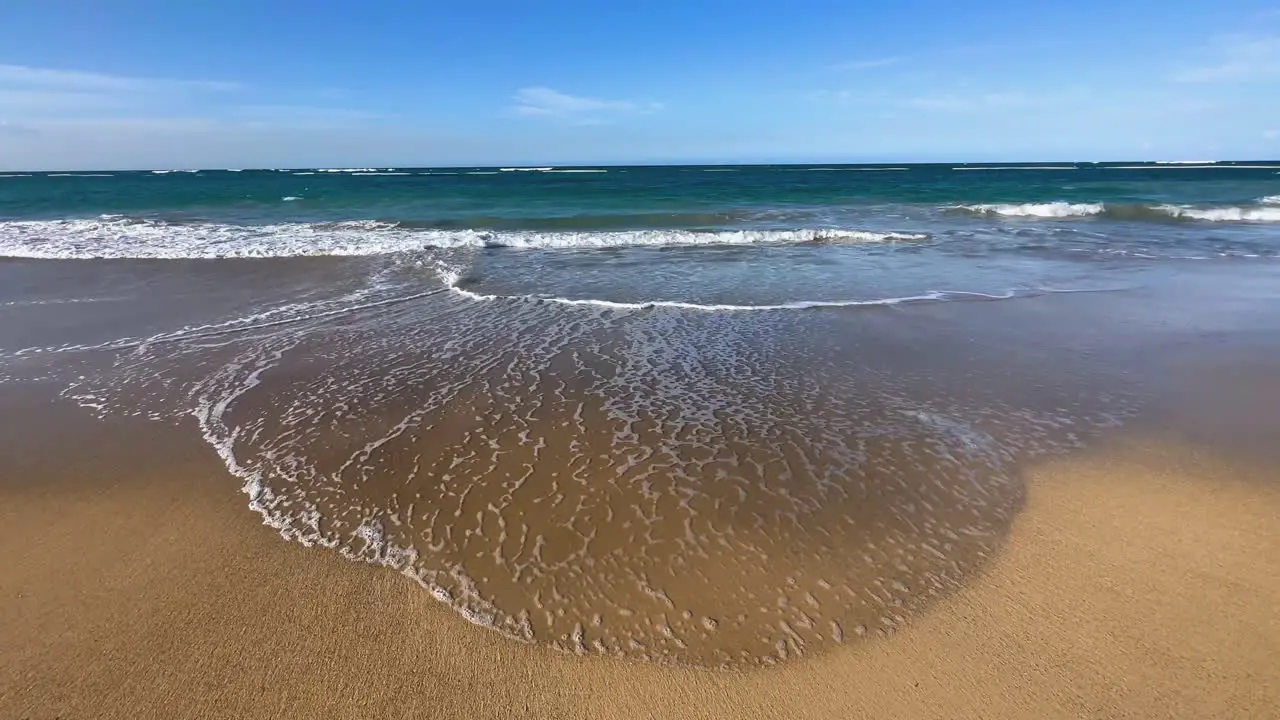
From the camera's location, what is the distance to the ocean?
11.9 feet

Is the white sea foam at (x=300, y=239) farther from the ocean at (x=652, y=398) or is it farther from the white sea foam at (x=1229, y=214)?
the white sea foam at (x=1229, y=214)

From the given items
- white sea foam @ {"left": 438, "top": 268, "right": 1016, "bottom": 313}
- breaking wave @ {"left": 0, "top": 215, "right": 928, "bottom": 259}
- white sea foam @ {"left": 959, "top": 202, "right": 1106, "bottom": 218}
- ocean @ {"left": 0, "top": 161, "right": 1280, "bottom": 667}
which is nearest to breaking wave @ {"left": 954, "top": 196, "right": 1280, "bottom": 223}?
white sea foam @ {"left": 959, "top": 202, "right": 1106, "bottom": 218}

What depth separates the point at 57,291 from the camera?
1130 centimetres

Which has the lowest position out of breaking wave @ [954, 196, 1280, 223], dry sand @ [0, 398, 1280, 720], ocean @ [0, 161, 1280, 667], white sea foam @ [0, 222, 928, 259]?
dry sand @ [0, 398, 1280, 720]

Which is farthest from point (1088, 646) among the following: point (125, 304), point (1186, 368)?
point (125, 304)

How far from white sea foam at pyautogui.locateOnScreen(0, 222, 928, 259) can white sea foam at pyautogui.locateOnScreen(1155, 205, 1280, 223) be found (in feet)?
51.1

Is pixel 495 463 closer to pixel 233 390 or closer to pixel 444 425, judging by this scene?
pixel 444 425

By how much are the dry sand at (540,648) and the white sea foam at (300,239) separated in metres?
13.8

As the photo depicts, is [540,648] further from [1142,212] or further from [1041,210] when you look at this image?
[1142,212]

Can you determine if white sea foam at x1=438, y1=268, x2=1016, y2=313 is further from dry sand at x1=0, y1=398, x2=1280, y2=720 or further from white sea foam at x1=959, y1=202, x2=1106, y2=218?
white sea foam at x1=959, y1=202, x2=1106, y2=218

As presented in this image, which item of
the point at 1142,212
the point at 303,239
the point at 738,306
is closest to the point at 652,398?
the point at 738,306

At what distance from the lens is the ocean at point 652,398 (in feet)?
11.9

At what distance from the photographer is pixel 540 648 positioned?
3098 mm

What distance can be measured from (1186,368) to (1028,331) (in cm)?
175
